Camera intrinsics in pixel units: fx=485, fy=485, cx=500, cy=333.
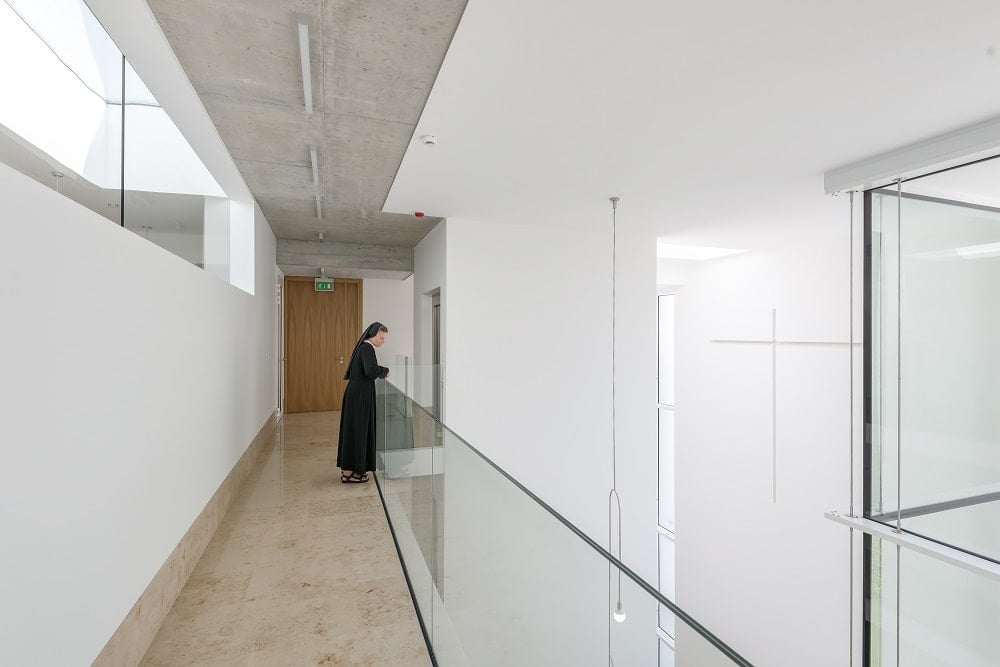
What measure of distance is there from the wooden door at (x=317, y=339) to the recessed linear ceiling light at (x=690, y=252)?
545 centimetres

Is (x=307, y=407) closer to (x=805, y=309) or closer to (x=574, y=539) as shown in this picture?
(x=805, y=309)

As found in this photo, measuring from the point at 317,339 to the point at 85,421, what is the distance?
752 centimetres

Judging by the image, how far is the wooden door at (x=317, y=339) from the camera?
875 cm

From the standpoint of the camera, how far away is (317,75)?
2.27 metres

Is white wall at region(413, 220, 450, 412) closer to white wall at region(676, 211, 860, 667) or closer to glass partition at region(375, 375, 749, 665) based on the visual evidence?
glass partition at region(375, 375, 749, 665)

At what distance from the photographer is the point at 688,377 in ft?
24.6

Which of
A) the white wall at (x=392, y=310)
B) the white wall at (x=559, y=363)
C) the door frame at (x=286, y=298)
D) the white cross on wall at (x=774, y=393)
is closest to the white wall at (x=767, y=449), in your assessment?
the white cross on wall at (x=774, y=393)

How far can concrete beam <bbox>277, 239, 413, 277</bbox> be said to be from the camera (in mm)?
6707

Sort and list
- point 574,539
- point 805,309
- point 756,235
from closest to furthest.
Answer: point 574,539
point 756,235
point 805,309

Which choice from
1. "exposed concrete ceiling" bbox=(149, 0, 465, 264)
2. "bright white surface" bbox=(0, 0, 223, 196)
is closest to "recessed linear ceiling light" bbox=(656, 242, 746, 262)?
"exposed concrete ceiling" bbox=(149, 0, 465, 264)

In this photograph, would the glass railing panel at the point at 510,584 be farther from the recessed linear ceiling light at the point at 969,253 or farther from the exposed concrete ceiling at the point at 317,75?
the recessed linear ceiling light at the point at 969,253

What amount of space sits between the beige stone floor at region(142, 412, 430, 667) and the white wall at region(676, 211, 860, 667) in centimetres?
449

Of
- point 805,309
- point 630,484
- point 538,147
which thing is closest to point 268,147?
point 538,147

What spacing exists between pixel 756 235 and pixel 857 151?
2.45 metres
